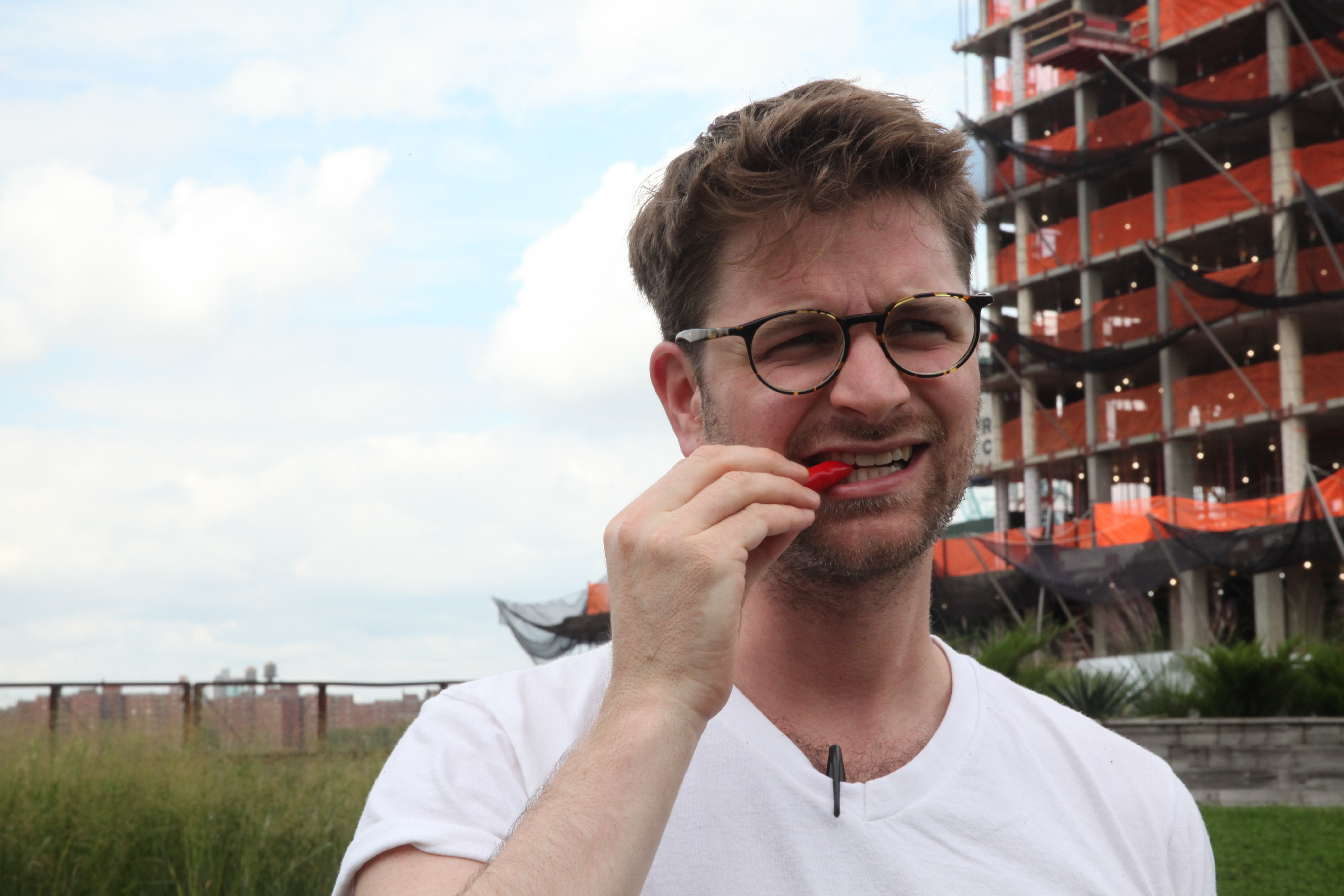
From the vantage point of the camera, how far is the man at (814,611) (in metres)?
1.72

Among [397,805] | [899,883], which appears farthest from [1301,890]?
[397,805]

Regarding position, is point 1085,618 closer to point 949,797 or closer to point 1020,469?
point 1020,469

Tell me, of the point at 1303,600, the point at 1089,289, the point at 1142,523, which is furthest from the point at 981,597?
the point at 1089,289

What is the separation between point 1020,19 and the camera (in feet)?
141

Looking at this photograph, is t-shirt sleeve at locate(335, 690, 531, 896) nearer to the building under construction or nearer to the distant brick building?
the distant brick building

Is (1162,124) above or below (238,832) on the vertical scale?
above

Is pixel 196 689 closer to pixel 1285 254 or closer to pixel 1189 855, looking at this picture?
pixel 1189 855

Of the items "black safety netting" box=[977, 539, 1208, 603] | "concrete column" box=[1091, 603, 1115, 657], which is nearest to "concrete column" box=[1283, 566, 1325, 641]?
"black safety netting" box=[977, 539, 1208, 603]

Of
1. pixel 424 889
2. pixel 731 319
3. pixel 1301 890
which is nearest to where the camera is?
pixel 424 889

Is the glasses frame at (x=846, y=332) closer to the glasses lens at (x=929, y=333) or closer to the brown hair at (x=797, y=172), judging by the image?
the glasses lens at (x=929, y=333)

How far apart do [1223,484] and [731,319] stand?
132 ft

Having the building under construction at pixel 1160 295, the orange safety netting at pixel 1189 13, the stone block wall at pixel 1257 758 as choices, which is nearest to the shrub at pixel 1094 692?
the stone block wall at pixel 1257 758

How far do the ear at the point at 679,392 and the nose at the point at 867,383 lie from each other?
0.36m

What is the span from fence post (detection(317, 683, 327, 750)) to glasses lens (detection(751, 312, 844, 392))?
9.36 metres
